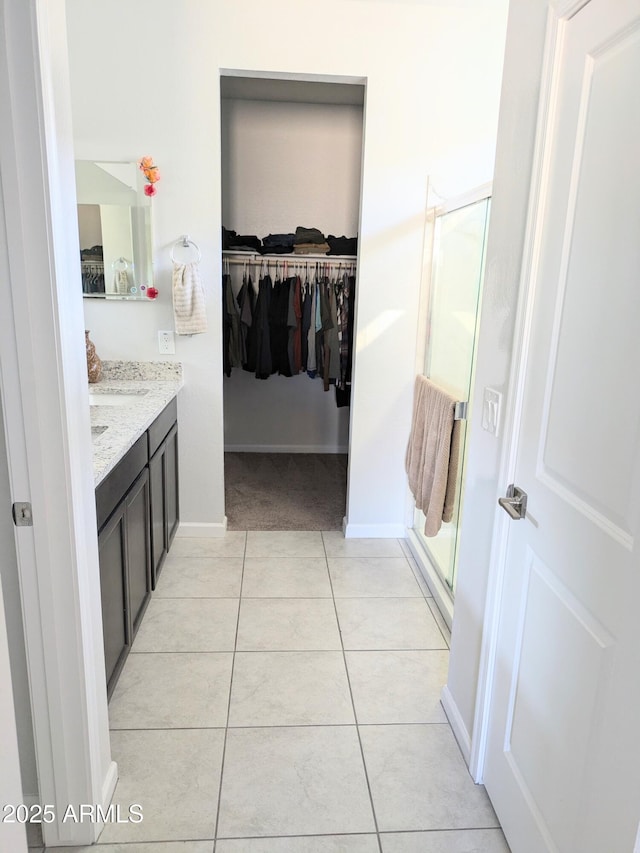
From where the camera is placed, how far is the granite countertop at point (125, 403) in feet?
6.21

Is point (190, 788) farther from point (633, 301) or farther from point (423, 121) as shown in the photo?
point (423, 121)

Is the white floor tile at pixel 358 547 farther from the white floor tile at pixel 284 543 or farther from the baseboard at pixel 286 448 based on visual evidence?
the baseboard at pixel 286 448

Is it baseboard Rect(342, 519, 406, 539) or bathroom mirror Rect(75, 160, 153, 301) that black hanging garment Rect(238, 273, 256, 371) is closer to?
bathroom mirror Rect(75, 160, 153, 301)

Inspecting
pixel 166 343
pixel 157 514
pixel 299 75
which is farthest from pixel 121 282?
pixel 299 75

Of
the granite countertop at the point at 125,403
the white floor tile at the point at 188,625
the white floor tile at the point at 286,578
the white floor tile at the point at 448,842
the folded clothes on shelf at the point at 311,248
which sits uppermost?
the folded clothes on shelf at the point at 311,248

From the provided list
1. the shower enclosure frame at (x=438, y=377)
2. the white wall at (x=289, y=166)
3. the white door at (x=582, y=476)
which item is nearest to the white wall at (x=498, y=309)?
the white door at (x=582, y=476)

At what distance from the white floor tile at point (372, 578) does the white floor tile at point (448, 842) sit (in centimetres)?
127

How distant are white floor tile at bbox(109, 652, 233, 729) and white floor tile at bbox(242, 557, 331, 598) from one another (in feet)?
1.73

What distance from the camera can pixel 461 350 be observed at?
260 centimetres

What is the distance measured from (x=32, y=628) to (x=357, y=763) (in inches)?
41.6

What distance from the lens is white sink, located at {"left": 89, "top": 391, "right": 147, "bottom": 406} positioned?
284cm

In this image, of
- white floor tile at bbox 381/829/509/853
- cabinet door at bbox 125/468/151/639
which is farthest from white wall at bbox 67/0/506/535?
white floor tile at bbox 381/829/509/853

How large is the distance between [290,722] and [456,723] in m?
0.55

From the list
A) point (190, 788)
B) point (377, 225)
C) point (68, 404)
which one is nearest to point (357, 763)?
point (190, 788)
